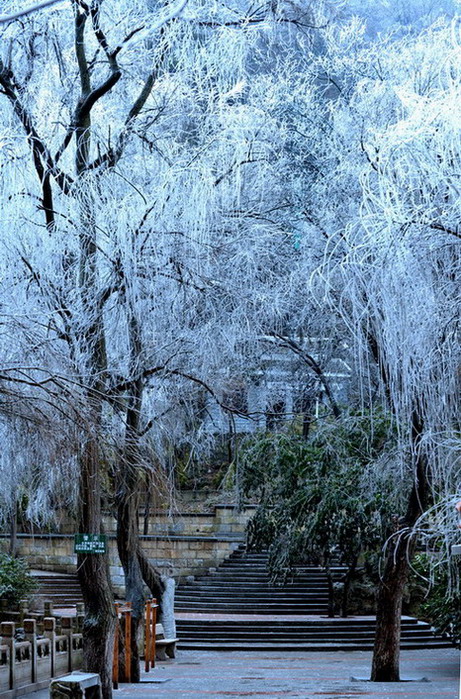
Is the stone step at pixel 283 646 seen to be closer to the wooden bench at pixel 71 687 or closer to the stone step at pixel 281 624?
the stone step at pixel 281 624

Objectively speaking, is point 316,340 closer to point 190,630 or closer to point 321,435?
point 321,435

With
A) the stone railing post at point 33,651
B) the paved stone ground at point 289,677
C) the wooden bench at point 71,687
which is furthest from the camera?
the paved stone ground at point 289,677

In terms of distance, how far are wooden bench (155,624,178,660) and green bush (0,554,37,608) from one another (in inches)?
124

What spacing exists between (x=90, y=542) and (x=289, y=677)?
8203 mm

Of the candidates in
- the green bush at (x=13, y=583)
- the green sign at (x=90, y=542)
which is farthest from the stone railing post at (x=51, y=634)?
the green bush at (x=13, y=583)

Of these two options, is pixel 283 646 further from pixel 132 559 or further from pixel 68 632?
pixel 68 632

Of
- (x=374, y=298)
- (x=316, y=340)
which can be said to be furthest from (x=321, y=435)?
(x=374, y=298)

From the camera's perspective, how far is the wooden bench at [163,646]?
20.3 m

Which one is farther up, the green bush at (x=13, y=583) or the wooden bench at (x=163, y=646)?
the green bush at (x=13, y=583)

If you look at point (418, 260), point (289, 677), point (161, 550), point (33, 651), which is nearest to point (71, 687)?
Result: point (33, 651)

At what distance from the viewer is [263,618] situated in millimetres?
25969

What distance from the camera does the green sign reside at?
11.3m

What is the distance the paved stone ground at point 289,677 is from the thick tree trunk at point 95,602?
2725 mm

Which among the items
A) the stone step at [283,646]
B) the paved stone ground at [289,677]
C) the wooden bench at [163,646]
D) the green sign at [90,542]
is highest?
the green sign at [90,542]
